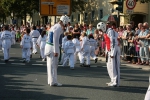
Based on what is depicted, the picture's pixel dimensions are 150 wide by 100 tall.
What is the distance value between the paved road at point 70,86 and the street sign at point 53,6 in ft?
56.7

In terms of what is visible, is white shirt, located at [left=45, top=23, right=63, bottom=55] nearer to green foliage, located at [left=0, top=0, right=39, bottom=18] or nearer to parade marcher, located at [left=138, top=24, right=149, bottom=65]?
parade marcher, located at [left=138, top=24, right=149, bottom=65]

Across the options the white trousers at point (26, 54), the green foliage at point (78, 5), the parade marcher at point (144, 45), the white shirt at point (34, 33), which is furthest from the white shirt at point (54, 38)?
the green foliage at point (78, 5)

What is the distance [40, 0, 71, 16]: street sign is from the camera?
3231 cm

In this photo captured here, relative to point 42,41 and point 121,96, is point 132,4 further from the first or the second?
point 121,96

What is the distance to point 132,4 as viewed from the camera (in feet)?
59.4

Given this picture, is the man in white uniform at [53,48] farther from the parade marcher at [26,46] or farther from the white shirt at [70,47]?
the parade marcher at [26,46]

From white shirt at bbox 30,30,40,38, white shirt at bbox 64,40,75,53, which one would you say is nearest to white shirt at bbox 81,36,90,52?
white shirt at bbox 64,40,75,53

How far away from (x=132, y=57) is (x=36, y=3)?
4020cm

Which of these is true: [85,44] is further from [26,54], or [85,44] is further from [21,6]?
[21,6]

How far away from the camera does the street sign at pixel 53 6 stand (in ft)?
106

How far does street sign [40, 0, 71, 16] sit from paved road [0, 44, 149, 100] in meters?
17.3

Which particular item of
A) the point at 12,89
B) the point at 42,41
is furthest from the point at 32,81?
the point at 42,41

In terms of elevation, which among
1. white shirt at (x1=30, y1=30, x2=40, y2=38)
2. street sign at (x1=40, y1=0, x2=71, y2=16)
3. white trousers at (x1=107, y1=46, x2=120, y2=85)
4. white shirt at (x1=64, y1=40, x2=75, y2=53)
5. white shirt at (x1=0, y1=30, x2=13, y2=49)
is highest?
street sign at (x1=40, y1=0, x2=71, y2=16)

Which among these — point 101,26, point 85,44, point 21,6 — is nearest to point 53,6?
point 85,44
